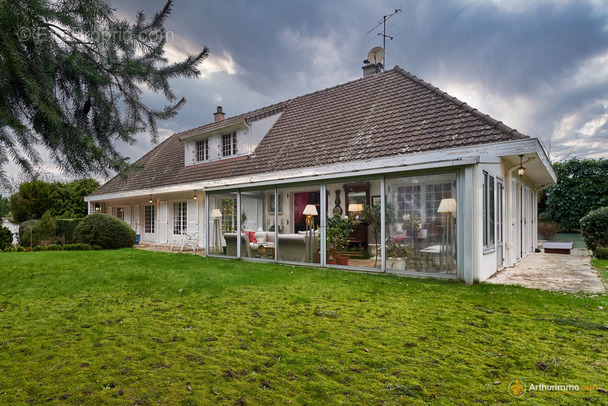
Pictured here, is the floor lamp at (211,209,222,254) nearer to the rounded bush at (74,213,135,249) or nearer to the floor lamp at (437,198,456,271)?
the rounded bush at (74,213,135,249)

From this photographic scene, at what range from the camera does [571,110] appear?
19.8 metres

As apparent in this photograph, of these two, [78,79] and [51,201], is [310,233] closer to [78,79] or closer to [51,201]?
[78,79]

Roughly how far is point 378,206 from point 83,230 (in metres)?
12.6

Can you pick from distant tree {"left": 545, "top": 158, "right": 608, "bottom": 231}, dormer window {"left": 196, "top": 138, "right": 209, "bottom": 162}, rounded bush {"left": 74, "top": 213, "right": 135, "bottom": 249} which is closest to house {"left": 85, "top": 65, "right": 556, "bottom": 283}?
dormer window {"left": 196, "top": 138, "right": 209, "bottom": 162}

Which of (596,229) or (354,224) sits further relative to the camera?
(596,229)

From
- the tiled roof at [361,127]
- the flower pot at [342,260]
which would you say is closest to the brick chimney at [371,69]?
the tiled roof at [361,127]

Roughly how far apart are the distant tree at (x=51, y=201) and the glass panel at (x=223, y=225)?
11.7m

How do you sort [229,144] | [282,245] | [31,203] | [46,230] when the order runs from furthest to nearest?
[31,203], [46,230], [229,144], [282,245]

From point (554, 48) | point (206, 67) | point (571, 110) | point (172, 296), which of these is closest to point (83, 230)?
point (172, 296)

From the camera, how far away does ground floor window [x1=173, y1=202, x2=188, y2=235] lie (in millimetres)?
16203

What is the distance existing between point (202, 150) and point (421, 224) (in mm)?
11589

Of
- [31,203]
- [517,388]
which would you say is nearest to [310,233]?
[517,388]

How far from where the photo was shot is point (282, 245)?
970 cm

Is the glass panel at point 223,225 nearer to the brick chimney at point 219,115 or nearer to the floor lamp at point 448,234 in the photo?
the floor lamp at point 448,234
